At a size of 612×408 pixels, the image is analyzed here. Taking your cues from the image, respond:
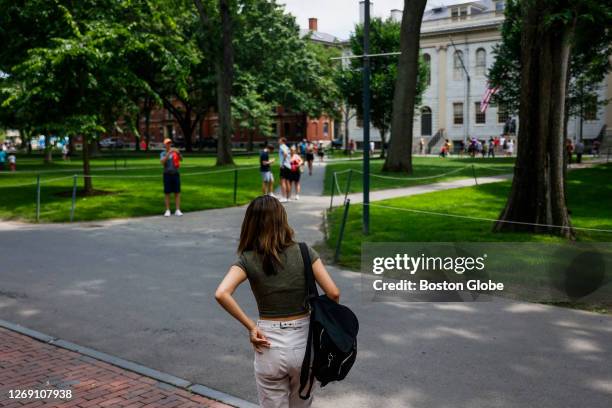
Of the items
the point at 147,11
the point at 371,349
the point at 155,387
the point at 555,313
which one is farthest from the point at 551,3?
the point at 147,11

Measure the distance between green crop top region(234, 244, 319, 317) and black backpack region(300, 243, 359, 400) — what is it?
0.05m

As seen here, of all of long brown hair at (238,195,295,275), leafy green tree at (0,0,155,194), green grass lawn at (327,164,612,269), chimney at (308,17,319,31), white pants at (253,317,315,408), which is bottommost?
green grass lawn at (327,164,612,269)

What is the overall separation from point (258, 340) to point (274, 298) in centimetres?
24

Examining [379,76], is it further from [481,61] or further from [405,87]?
[481,61]

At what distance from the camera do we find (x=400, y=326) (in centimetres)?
689

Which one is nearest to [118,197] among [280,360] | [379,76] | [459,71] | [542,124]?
[542,124]

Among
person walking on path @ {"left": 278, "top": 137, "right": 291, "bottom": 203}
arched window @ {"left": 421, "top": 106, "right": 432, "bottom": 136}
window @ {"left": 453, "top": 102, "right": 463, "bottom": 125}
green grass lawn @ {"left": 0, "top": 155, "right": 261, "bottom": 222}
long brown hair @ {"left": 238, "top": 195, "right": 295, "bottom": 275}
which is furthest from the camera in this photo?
arched window @ {"left": 421, "top": 106, "right": 432, "bottom": 136}

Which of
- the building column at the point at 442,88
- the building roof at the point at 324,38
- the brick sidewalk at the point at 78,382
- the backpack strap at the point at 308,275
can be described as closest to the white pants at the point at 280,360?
the backpack strap at the point at 308,275

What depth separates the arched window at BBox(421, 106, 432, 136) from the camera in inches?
2689

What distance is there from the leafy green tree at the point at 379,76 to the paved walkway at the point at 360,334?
128 ft

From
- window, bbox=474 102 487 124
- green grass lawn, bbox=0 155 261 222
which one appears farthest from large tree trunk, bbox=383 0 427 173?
window, bbox=474 102 487 124

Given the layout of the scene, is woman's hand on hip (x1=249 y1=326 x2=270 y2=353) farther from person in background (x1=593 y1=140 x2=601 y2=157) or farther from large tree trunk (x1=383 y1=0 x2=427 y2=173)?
person in background (x1=593 y1=140 x2=601 y2=157)

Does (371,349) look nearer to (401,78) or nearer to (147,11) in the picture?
(147,11)

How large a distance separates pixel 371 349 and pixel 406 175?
72.3ft
